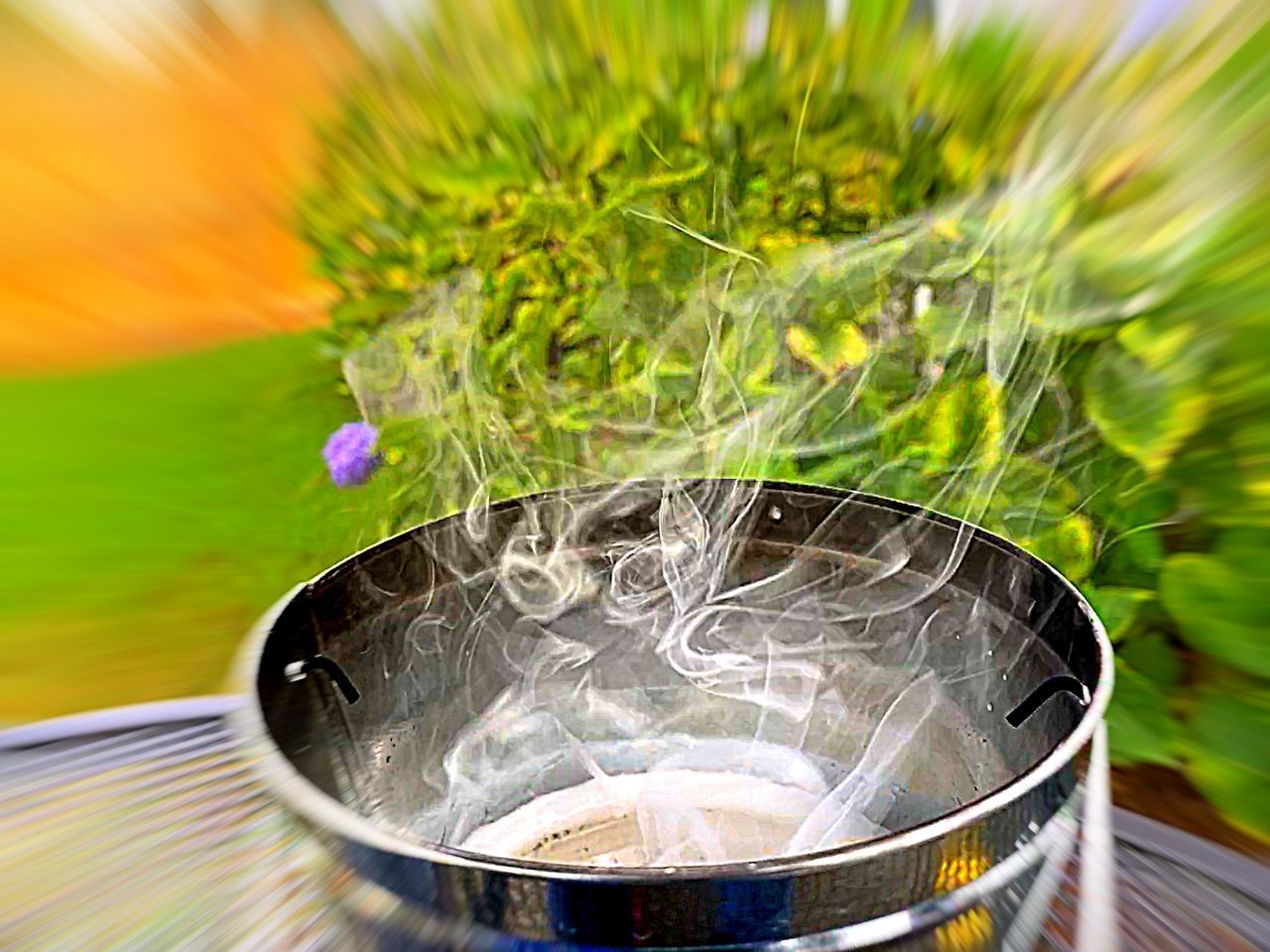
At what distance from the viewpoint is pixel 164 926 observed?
63cm

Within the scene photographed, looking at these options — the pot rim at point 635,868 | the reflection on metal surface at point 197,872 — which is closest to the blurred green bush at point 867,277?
the reflection on metal surface at point 197,872

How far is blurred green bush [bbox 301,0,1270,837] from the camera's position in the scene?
0.95m

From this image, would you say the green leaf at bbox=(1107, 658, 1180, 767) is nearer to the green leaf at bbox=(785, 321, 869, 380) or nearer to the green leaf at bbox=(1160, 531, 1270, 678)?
the green leaf at bbox=(1160, 531, 1270, 678)

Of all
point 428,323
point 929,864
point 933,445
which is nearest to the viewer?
point 929,864

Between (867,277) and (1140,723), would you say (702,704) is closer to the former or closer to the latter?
(1140,723)

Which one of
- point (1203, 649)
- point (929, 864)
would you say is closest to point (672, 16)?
point (1203, 649)

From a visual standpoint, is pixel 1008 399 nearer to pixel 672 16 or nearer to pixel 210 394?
pixel 672 16

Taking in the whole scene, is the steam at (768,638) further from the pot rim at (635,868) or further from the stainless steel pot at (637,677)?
the pot rim at (635,868)

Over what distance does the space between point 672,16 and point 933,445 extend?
2.74 feet

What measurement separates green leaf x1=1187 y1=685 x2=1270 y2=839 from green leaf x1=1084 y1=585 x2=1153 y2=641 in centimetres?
11

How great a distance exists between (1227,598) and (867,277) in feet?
2.37

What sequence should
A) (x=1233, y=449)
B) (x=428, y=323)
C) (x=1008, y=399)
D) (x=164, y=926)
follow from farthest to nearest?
(x=428, y=323) → (x=1008, y=399) → (x=1233, y=449) → (x=164, y=926)

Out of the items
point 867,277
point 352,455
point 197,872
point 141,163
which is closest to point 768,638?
point 197,872

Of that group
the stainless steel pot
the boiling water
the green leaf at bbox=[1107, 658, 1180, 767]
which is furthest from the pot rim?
the green leaf at bbox=[1107, 658, 1180, 767]
